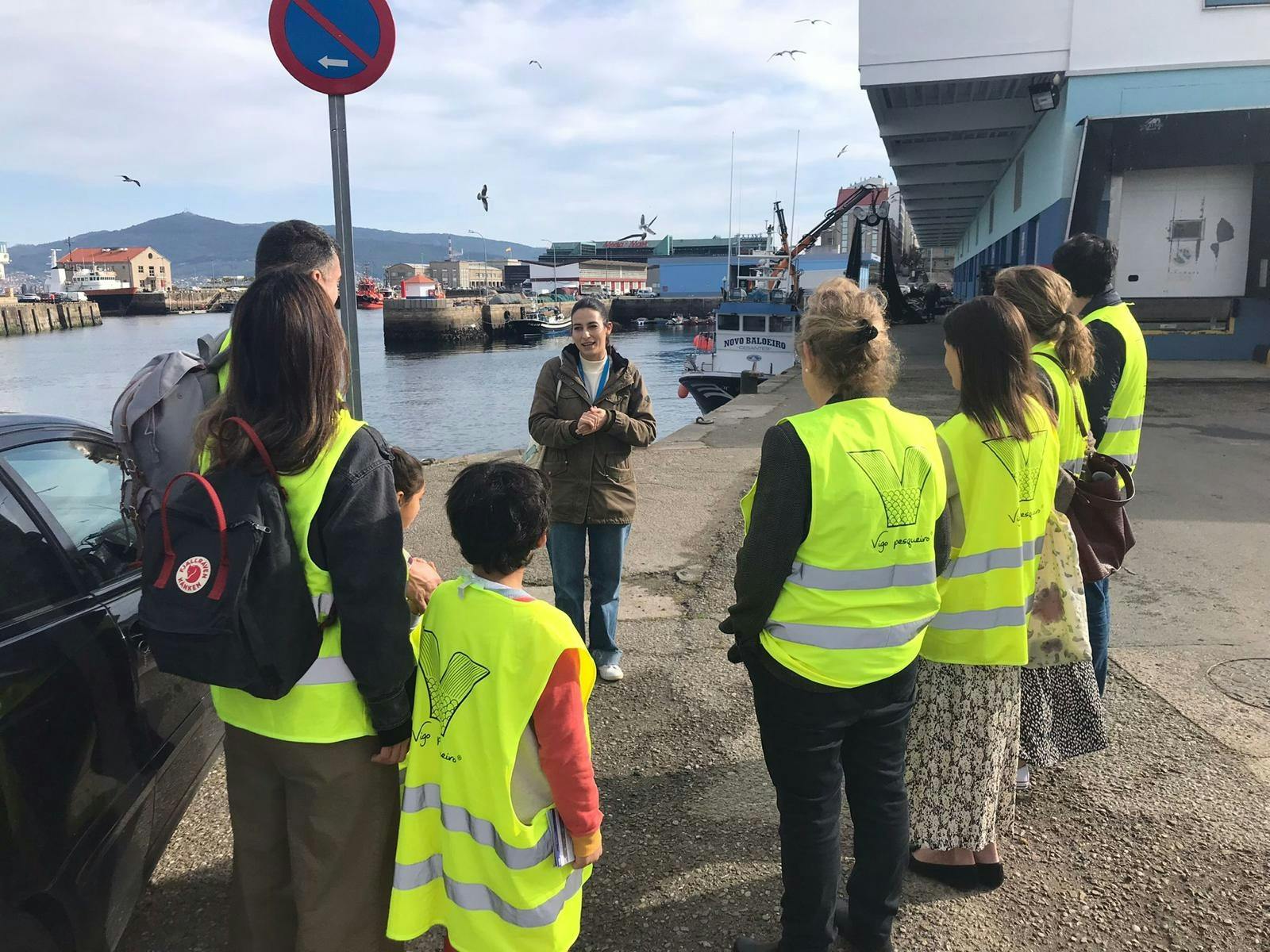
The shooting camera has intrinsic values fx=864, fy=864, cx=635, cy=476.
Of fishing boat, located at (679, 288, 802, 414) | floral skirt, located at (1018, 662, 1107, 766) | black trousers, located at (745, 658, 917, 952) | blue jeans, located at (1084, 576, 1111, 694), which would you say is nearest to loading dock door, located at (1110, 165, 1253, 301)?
fishing boat, located at (679, 288, 802, 414)

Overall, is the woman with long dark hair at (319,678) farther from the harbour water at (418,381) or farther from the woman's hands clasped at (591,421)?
the harbour water at (418,381)

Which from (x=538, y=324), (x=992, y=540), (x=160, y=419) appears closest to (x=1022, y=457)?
(x=992, y=540)

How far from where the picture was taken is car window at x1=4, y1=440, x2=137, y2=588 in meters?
2.35

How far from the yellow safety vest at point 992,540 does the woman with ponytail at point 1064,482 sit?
379 millimetres

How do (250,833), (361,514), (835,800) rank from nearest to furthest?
(361,514) → (250,833) → (835,800)

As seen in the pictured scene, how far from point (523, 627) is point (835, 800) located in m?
0.97

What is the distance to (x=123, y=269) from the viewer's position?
440ft

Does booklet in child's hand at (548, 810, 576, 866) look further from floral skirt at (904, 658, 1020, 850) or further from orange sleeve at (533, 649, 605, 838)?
floral skirt at (904, 658, 1020, 850)

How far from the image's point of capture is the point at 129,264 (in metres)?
135

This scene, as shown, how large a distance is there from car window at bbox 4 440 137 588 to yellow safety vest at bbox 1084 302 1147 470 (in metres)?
3.49

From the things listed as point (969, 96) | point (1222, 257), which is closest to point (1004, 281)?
point (1222, 257)

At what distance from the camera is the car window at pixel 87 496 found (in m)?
2.35

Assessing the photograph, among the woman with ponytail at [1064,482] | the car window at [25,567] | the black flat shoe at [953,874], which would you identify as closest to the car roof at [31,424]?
the car window at [25,567]

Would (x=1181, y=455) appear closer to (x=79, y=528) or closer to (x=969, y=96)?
(x=79, y=528)
